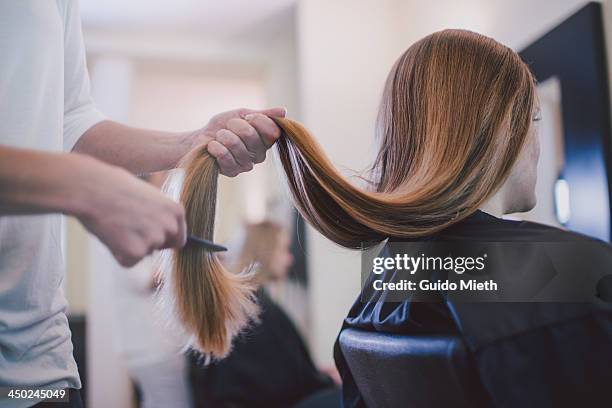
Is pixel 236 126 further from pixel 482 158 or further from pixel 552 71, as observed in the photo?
pixel 552 71

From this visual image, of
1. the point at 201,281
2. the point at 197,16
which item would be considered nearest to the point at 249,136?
the point at 201,281

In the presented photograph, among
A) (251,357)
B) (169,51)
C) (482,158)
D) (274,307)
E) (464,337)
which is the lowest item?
(251,357)

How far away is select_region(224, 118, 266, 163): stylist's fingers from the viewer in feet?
2.73

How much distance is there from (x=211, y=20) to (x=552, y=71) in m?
1.03

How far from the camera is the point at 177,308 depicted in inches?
30.6

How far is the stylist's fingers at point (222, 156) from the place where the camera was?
0.81m

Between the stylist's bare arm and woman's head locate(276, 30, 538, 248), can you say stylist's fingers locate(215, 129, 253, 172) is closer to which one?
woman's head locate(276, 30, 538, 248)

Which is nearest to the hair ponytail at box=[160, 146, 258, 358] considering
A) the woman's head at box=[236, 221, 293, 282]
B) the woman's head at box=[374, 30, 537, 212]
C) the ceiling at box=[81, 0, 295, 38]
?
the woman's head at box=[374, 30, 537, 212]

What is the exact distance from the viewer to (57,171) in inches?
19.7

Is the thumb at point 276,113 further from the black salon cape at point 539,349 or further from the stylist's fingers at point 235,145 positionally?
the black salon cape at point 539,349

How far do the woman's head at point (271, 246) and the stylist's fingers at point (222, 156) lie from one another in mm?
1454

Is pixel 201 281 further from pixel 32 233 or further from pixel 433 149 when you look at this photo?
pixel 433 149

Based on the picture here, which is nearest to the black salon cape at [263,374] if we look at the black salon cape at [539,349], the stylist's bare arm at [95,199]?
the black salon cape at [539,349]

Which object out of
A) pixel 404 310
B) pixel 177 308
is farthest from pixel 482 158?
pixel 177 308
